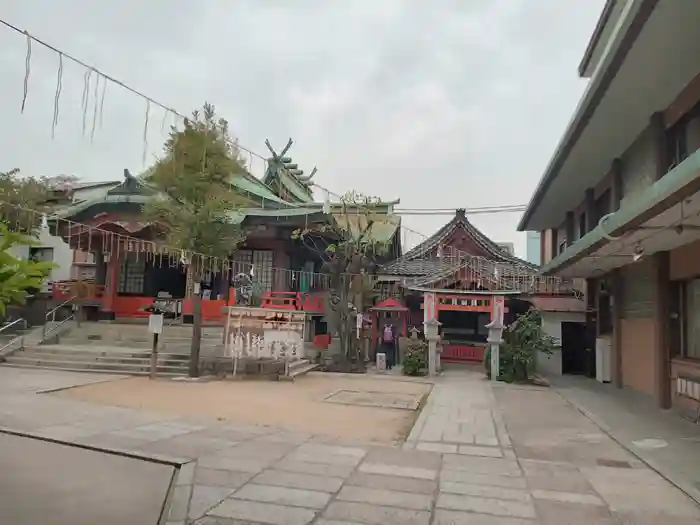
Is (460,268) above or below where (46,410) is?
above

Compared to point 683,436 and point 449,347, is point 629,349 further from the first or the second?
point 449,347

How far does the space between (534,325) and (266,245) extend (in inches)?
409

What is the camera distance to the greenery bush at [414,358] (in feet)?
55.6

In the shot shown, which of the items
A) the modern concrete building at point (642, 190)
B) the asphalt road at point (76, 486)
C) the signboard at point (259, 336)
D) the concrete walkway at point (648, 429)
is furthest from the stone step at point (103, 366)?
the modern concrete building at point (642, 190)

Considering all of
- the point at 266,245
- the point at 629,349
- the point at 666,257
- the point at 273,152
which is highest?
the point at 273,152

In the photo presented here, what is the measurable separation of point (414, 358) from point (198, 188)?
26.1 feet

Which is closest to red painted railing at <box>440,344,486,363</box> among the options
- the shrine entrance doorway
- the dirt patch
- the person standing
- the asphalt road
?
the shrine entrance doorway

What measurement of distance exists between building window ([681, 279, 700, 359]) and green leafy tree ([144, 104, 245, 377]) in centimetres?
1029

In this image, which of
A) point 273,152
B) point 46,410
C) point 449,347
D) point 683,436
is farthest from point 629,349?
point 273,152

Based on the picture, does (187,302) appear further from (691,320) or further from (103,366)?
(691,320)

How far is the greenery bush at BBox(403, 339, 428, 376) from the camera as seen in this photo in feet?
55.6

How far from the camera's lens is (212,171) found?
14391 millimetres

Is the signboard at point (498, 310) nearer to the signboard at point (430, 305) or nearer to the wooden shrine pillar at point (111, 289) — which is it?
the signboard at point (430, 305)

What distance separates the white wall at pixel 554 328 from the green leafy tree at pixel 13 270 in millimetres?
16124
